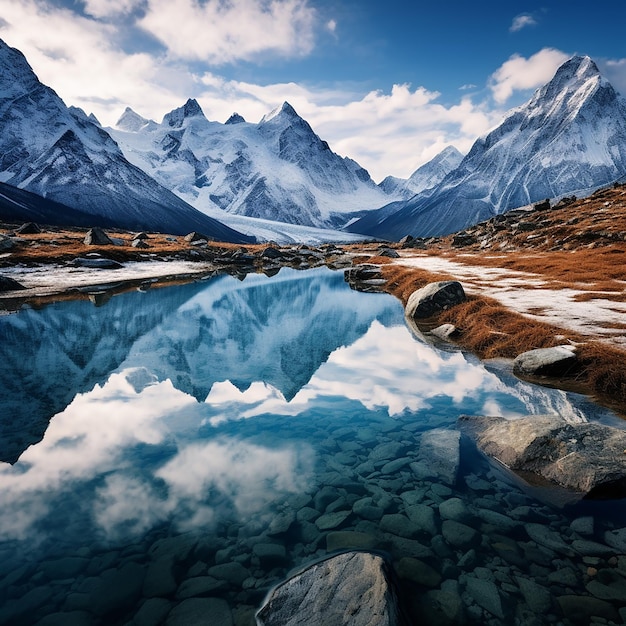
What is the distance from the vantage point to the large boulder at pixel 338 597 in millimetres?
5121

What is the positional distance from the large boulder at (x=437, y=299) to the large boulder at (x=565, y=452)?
15.0 metres

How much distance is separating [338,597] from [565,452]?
5.83 metres

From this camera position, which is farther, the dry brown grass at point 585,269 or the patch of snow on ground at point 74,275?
the patch of snow on ground at point 74,275

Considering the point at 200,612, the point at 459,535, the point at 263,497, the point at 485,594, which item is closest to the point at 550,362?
the point at 459,535

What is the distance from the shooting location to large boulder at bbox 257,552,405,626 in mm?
5121

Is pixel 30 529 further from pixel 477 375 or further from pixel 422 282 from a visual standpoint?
pixel 422 282

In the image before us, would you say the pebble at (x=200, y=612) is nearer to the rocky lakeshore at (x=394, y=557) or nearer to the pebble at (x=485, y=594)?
the rocky lakeshore at (x=394, y=557)

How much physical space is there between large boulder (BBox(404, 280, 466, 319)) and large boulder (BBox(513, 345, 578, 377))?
33.0 ft

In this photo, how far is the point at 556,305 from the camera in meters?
20.1

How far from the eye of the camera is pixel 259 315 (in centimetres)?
3228

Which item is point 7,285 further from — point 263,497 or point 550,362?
point 550,362

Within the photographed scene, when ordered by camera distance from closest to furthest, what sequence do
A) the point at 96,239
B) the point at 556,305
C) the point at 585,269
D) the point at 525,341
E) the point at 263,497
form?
the point at 263,497 < the point at 525,341 < the point at 556,305 < the point at 585,269 < the point at 96,239

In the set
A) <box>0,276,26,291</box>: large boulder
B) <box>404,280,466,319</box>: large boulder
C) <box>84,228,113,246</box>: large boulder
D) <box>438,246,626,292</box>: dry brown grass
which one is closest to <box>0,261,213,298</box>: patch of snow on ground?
<box>0,276,26,291</box>: large boulder

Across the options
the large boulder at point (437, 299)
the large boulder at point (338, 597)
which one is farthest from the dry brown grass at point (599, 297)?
the large boulder at point (338, 597)
